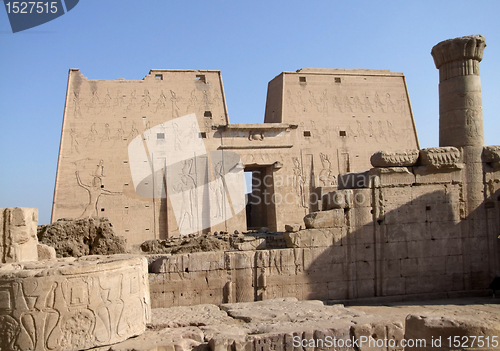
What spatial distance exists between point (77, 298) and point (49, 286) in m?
0.27

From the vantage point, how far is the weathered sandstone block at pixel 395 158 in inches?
344

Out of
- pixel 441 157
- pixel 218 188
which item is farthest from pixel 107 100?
pixel 441 157

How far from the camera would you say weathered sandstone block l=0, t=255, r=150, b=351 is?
390 centimetres

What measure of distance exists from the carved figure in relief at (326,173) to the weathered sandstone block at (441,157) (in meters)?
7.20

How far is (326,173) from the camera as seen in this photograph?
1622cm

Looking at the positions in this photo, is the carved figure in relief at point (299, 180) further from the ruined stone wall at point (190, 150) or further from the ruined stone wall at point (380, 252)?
the ruined stone wall at point (380, 252)

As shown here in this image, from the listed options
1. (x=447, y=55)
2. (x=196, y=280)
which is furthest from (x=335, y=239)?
(x=447, y=55)

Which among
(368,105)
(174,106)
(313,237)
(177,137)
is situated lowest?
(313,237)

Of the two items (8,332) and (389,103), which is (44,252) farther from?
(389,103)

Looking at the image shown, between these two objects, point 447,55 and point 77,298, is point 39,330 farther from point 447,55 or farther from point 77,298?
point 447,55

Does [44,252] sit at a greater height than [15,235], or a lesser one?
lesser

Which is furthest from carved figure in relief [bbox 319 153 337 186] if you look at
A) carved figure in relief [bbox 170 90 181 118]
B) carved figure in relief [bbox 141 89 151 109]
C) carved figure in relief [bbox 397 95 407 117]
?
carved figure in relief [bbox 141 89 151 109]

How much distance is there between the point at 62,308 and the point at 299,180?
40.7ft

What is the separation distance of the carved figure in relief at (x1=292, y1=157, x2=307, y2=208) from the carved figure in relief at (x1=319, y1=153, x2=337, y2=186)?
2.42 feet
